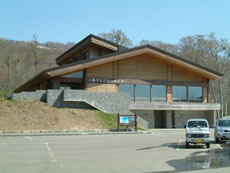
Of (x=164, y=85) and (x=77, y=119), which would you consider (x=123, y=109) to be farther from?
(x=164, y=85)

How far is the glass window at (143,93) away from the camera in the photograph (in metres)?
38.7

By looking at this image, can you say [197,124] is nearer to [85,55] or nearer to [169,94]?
[169,94]

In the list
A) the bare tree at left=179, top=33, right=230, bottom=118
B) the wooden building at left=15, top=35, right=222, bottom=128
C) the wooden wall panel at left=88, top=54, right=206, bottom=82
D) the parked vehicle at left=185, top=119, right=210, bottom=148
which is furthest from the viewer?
the bare tree at left=179, top=33, right=230, bottom=118

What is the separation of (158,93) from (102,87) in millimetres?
7746

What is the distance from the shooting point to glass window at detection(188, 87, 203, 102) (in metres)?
41.6

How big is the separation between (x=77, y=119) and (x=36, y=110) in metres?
4.01

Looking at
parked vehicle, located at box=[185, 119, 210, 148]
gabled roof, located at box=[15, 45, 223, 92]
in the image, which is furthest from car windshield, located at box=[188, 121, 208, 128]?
gabled roof, located at box=[15, 45, 223, 92]

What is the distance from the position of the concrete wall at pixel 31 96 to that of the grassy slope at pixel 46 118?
3.25 feet

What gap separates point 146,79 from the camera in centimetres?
3906

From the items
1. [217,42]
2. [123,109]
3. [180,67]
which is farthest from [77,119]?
[217,42]

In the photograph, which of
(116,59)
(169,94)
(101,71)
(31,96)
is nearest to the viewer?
(31,96)

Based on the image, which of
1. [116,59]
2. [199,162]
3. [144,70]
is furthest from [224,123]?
[144,70]

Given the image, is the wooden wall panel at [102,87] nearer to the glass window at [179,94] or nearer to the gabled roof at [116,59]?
the gabled roof at [116,59]

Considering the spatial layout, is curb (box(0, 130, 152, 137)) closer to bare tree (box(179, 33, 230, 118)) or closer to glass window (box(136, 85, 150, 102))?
glass window (box(136, 85, 150, 102))
